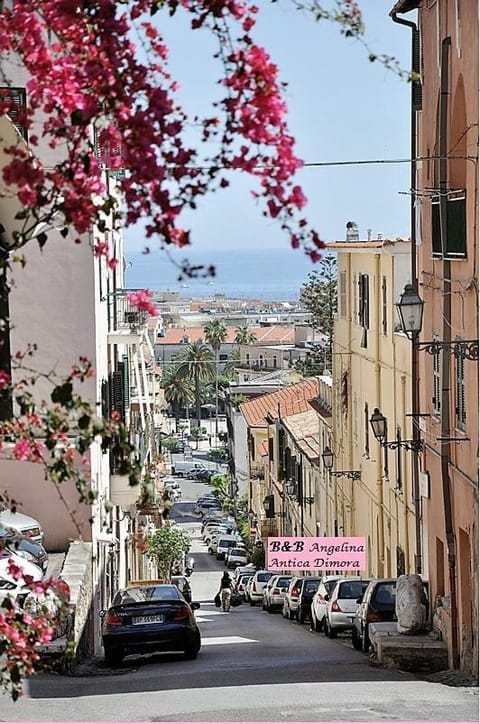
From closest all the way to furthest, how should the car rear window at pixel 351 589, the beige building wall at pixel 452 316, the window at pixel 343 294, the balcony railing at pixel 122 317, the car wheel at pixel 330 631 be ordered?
the beige building wall at pixel 452 316
the car rear window at pixel 351 589
the car wheel at pixel 330 631
the balcony railing at pixel 122 317
the window at pixel 343 294

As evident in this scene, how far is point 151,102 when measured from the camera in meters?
3.52

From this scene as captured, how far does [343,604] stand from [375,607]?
3076 mm

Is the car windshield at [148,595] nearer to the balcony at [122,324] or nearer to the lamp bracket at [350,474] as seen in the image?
the balcony at [122,324]

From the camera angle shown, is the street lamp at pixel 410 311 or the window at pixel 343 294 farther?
the window at pixel 343 294

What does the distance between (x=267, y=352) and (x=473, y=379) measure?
76.3 m

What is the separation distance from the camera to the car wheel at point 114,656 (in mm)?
14062

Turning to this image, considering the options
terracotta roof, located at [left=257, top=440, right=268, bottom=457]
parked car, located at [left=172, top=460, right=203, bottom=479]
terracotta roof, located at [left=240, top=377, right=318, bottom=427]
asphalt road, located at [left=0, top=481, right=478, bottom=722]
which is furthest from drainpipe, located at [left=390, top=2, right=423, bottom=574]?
parked car, located at [left=172, top=460, right=203, bottom=479]

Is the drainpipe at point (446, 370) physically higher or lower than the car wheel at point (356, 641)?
higher

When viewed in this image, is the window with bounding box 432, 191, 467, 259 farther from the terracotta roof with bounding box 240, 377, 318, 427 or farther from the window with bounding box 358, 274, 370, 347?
the terracotta roof with bounding box 240, 377, 318, 427

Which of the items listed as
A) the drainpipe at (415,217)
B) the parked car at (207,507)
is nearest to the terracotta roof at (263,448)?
the parked car at (207,507)

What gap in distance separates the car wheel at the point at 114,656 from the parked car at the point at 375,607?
8.89 ft

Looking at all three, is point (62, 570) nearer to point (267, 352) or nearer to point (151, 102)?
point (151, 102)

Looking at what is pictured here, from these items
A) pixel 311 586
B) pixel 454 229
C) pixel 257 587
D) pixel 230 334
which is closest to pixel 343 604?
pixel 311 586

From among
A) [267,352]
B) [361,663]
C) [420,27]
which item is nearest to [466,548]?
[361,663]
